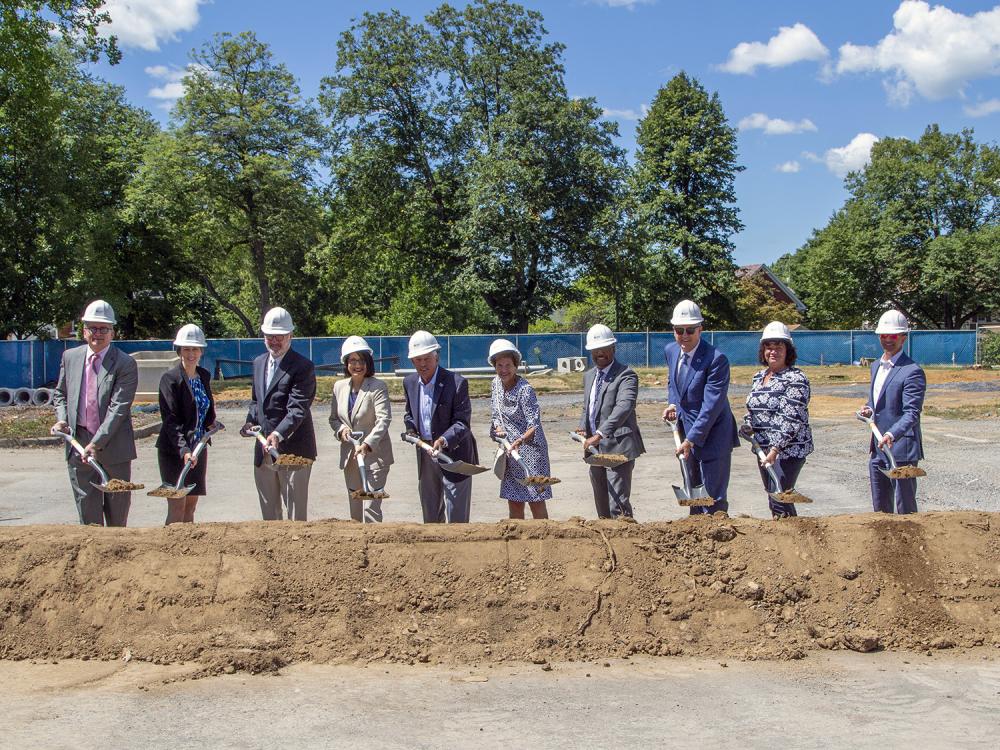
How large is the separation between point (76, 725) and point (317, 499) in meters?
5.85

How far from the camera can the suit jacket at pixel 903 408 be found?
6.28 m

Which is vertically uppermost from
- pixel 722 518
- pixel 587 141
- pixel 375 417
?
pixel 587 141

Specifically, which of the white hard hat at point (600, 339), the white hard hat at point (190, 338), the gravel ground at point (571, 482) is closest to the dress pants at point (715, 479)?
the white hard hat at point (600, 339)

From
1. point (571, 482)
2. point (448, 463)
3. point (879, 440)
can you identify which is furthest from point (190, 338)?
point (571, 482)

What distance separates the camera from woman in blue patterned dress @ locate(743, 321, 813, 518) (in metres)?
6.14

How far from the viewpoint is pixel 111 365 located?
633cm

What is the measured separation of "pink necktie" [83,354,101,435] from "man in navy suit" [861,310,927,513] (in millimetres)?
5611

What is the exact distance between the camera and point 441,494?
6.55m

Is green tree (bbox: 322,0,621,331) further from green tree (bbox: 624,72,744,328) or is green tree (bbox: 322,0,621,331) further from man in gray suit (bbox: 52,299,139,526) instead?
man in gray suit (bbox: 52,299,139,526)

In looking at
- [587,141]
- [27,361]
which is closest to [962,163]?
[587,141]

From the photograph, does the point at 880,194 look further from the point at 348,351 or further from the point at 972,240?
the point at 348,351

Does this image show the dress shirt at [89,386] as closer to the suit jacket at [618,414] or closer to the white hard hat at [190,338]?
the white hard hat at [190,338]

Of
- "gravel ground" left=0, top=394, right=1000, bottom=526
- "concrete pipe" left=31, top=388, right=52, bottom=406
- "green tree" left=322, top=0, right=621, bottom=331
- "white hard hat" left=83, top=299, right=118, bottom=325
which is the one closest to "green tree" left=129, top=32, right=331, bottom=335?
"green tree" left=322, top=0, right=621, bottom=331

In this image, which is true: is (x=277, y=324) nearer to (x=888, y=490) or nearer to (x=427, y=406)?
(x=427, y=406)
